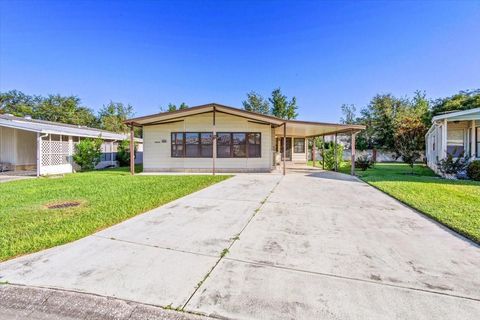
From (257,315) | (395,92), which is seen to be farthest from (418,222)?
(395,92)

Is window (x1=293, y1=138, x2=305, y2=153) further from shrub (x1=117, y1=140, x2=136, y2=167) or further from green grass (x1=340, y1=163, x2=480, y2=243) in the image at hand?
shrub (x1=117, y1=140, x2=136, y2=167)

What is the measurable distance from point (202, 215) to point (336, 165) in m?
11.8

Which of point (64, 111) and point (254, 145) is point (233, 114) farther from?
point (64, 111)

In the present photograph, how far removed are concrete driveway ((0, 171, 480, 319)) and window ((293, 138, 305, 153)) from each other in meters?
17.4

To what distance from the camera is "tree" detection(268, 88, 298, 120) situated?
3225cm

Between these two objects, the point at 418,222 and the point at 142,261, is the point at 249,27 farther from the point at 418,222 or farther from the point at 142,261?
the point at 142,261

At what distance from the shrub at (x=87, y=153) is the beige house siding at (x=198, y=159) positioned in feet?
12.0

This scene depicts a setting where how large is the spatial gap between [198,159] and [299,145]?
11675mm

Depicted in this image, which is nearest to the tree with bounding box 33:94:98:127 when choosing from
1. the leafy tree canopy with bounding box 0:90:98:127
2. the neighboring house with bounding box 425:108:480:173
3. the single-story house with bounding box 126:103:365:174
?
the leafy tree canopy with bounding box 0:90:98:127

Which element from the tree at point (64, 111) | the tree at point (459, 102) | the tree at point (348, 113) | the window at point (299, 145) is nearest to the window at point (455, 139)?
the window at point (299, 145)

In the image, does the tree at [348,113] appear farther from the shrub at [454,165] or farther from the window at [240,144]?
the window at [240,144]

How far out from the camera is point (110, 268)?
2.89 m

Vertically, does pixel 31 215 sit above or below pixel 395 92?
below

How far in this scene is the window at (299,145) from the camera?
73.2ft
